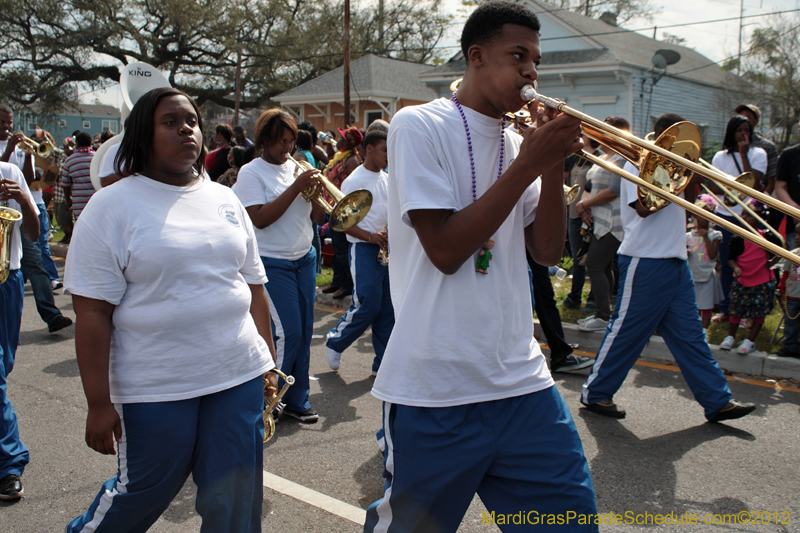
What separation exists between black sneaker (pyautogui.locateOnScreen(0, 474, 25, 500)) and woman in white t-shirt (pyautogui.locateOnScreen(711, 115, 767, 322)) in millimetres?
6346

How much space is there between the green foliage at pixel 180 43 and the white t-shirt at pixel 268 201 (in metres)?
28.0

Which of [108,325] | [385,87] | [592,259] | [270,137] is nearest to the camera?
[108,325]

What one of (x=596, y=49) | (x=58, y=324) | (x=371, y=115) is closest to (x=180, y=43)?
(x=371, y=115)

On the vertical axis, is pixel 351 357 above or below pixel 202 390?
below

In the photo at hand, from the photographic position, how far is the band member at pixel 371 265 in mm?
5352

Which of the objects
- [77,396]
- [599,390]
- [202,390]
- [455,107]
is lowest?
[77,396]

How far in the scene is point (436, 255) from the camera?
6.03 feet

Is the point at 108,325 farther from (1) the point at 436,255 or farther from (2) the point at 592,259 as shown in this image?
(2) the point at 592,259

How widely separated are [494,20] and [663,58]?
1872 centimetres

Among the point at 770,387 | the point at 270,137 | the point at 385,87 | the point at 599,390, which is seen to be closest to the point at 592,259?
the point at 770,387

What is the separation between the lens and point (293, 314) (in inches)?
174

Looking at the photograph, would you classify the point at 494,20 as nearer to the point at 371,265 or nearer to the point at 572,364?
the point at 371,265

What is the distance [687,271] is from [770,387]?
5.32 ft

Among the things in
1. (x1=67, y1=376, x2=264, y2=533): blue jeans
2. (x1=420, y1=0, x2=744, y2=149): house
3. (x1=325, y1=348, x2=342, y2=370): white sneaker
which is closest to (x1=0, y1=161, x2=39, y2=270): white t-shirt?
(x1=67, y1=376, x2=264, y2=533): blue jeans
